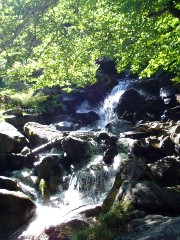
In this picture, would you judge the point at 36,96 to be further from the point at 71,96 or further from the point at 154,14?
the point at 154,14

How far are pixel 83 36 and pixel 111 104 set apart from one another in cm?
1015

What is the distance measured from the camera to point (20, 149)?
57.1ft

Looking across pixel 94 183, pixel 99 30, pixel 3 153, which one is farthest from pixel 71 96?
pixel 94 183

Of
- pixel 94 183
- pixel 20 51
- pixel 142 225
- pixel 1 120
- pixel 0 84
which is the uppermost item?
pixel 0 84

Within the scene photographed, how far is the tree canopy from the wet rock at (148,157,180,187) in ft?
16.3

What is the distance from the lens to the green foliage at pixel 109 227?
6551mm

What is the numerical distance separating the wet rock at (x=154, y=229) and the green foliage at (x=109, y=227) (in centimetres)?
28

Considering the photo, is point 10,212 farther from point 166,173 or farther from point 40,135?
point 40,135

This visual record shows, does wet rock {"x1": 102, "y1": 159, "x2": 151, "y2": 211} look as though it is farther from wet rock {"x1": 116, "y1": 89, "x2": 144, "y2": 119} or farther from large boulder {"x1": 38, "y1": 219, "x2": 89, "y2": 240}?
wet rock {"x1": 116, "y1": 89, "x2": 144, "y2": 119}

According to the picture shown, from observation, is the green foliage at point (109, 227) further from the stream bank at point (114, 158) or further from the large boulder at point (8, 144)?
the large boulder at point (8, 144)

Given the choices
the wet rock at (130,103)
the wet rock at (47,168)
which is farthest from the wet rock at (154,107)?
the wet rock at (47,168)

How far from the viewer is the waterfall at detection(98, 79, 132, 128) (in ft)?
87.1

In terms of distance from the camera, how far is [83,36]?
18734 mm

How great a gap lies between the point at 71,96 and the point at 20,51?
15.1 m
